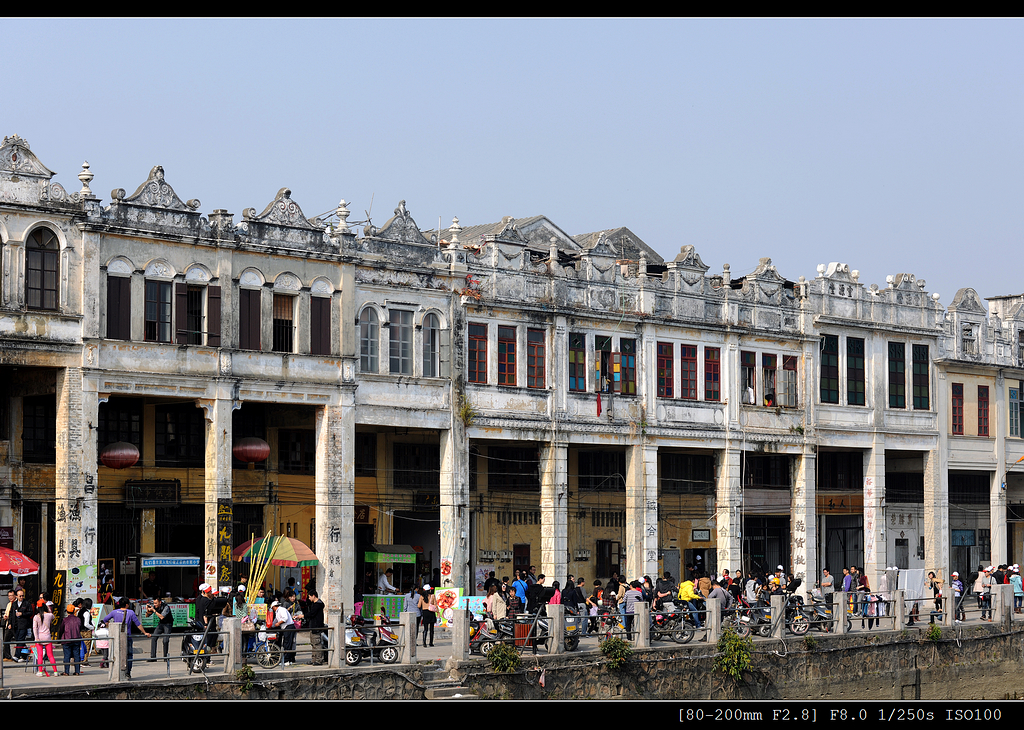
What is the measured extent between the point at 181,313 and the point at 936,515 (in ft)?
95.8

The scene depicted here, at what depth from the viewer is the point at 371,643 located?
1179 inches

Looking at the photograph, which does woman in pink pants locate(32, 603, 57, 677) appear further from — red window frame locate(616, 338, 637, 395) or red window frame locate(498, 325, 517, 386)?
red window frame locate(616, 338, 637, 395)

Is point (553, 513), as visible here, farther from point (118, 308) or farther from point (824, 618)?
point (118, 308)

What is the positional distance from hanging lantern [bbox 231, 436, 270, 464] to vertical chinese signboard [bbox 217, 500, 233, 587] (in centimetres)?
263

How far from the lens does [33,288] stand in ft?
113

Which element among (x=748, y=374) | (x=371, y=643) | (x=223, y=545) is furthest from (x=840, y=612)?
(x=223, y=545)

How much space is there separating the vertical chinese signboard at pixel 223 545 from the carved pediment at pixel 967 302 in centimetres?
3010

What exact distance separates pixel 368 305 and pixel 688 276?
11.9 m

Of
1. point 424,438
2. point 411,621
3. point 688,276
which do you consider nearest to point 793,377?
point 688,276

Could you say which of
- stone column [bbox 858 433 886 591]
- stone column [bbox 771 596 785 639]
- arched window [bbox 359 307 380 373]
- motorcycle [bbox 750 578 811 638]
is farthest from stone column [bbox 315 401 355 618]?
stone column [bbox 858 433 886 591]

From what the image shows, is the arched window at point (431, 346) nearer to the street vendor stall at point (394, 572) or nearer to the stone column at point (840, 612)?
the street vendor stall at point (394, 572)

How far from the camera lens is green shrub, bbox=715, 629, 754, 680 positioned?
34500mm

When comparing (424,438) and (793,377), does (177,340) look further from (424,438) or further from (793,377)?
(793,377)

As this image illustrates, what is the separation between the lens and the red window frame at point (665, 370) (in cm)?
4631
